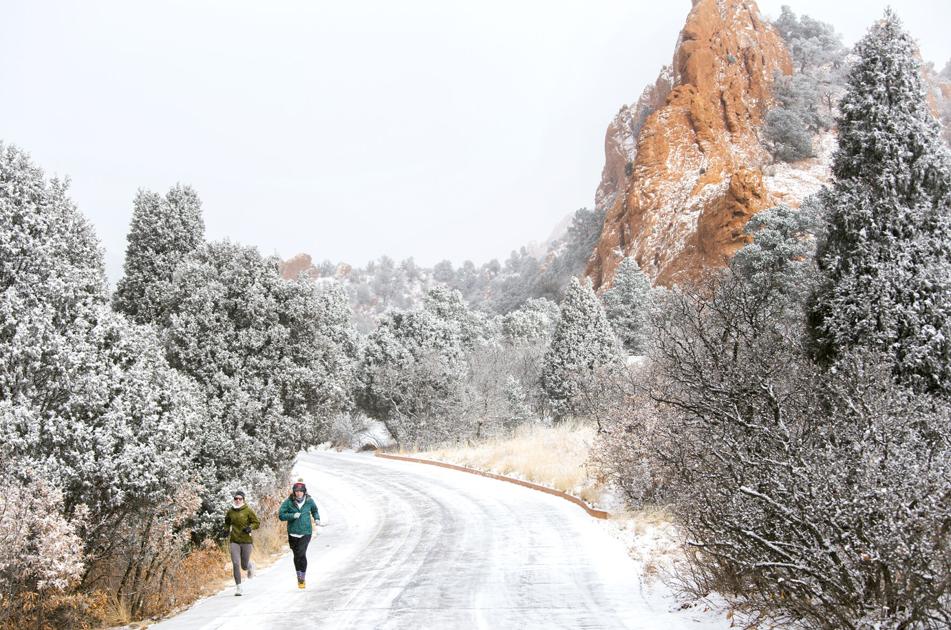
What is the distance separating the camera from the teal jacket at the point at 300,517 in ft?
36.3

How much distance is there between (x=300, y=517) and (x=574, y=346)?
24.1 metres

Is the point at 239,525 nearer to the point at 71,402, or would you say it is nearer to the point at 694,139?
the point at 71,402

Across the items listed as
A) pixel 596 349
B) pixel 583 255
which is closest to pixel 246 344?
pixel 596 349

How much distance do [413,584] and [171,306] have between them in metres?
9.98

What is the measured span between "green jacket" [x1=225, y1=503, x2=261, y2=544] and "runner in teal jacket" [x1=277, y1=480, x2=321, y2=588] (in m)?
0.64

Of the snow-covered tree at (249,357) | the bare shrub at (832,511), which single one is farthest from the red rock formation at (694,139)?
the bare shrub at (832,511)

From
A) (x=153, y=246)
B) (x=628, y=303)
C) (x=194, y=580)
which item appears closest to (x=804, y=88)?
(x=628, y=303)

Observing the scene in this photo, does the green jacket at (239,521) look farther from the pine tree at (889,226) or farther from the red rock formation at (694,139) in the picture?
the red rock formation at (694,139)

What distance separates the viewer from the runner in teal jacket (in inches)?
431

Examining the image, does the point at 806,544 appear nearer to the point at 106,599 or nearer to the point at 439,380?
the point at 106,599

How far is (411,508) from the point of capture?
19375mm

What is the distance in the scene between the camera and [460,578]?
1053 centimetres

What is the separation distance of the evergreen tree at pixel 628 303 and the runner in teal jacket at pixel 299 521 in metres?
43.6

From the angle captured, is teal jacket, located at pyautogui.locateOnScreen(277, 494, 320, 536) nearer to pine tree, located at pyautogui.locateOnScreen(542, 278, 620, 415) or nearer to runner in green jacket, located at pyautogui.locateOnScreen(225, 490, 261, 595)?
runner in green jacket, located at pyautogui.locateOnScreen(225, 490, 261, 595)
